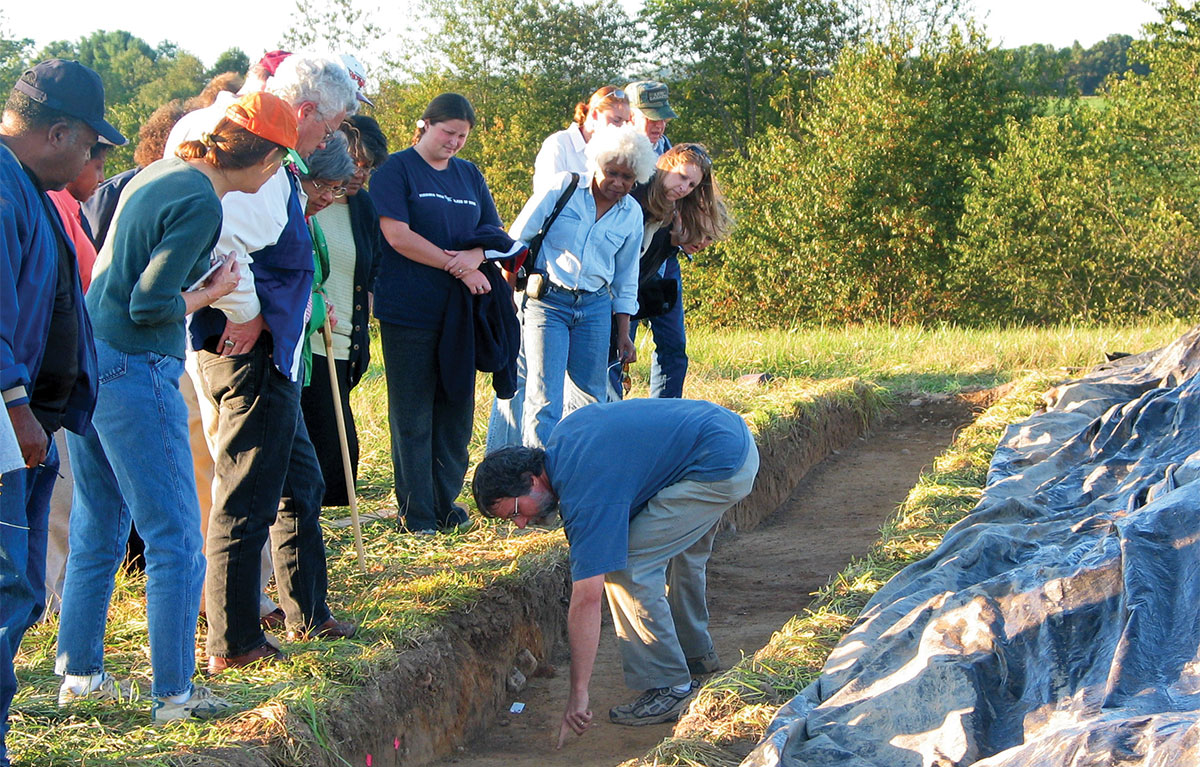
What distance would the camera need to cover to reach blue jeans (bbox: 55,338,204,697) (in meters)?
2.98

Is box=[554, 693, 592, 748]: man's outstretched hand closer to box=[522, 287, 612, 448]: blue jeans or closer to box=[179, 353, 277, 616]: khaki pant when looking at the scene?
box=[179, 353, 277, 616]: khaki pant

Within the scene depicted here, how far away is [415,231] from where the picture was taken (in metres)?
4.95

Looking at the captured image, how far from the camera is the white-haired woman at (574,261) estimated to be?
5.11m

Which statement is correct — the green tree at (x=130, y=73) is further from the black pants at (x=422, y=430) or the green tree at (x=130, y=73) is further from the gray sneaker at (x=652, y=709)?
the gray sneaker at (x=652, y=709)

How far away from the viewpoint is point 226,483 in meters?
3.45

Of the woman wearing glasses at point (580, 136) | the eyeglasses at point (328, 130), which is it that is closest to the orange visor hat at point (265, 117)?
the eyeglasses at point (328, 130)

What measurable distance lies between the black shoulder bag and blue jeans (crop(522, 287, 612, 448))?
12 centimetres

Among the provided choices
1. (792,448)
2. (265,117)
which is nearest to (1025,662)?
(265,117)

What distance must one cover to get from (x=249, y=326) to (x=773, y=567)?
3432mm

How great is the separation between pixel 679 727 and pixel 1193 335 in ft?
20.3

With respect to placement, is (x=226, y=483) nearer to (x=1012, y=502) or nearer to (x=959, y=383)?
(x=1012, y=502)

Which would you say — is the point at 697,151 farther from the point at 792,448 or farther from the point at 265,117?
the point at 265,117

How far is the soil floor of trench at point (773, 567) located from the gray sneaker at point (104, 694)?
1.14 meters

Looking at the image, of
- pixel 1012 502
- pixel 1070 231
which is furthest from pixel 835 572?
pixel 1070 231
